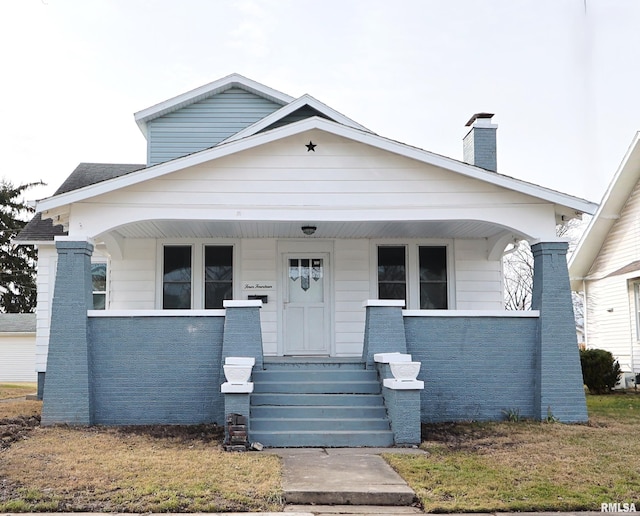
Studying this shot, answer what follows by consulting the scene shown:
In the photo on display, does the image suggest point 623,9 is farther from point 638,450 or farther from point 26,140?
point 26,140

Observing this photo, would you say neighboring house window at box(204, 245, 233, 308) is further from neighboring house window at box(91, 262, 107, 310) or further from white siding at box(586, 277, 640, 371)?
white siding at box(586, 277, 640, 371)

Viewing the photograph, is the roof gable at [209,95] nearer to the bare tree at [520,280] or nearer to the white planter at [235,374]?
the white planter at [235,374]

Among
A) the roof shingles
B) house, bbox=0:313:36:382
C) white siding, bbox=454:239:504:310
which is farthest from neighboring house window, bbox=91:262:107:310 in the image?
house, bbox=0:313:36:382

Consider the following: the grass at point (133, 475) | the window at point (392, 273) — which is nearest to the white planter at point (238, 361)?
the grass at point (133, 475)

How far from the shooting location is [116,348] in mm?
10398

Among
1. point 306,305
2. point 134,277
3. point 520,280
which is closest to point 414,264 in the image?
point 306,305

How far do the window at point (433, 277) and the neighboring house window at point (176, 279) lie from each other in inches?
177

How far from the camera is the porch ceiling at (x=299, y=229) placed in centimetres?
1150

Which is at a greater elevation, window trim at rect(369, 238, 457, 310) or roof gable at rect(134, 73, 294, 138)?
roof gable at rect(134, 73, 294, 138)

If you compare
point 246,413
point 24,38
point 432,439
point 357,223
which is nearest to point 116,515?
point 246,413

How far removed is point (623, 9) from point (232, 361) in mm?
6784

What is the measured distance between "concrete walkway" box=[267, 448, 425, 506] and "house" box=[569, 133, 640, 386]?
1192 cm

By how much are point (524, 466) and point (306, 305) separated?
250 inches

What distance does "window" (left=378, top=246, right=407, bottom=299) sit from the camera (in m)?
13.3
